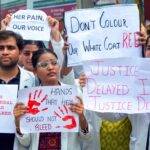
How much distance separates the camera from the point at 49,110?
4.52 meters

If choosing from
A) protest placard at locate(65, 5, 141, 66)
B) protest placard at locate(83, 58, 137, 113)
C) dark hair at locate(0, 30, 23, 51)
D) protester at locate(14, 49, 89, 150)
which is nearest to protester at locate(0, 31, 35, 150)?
dark hair at locate(0, 30, 23, 51)

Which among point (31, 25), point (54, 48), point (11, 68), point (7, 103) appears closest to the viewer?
point (7, 103)

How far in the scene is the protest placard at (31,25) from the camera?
5.61m

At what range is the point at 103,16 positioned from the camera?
15.4ft

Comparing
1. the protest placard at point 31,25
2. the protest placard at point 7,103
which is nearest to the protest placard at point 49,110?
the protest placard at point 7,103

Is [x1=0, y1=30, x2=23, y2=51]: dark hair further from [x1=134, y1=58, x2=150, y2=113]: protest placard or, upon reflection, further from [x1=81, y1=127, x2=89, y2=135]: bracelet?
[x1=134, y1=58, x2=150, y2=113]: protest placard

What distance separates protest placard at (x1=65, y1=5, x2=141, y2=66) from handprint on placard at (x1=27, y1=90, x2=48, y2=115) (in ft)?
1.41

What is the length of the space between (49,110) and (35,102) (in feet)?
0.42

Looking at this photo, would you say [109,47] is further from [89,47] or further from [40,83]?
[40,83]

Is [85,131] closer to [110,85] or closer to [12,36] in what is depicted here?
[110,85]

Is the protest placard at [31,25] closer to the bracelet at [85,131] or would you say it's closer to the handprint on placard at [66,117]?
the handprint on placard at [66,117]

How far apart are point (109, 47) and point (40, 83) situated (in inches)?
25.0

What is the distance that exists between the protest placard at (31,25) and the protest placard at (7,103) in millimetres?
1076

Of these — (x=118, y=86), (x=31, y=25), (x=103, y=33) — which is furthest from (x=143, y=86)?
(x=31, y=25)
